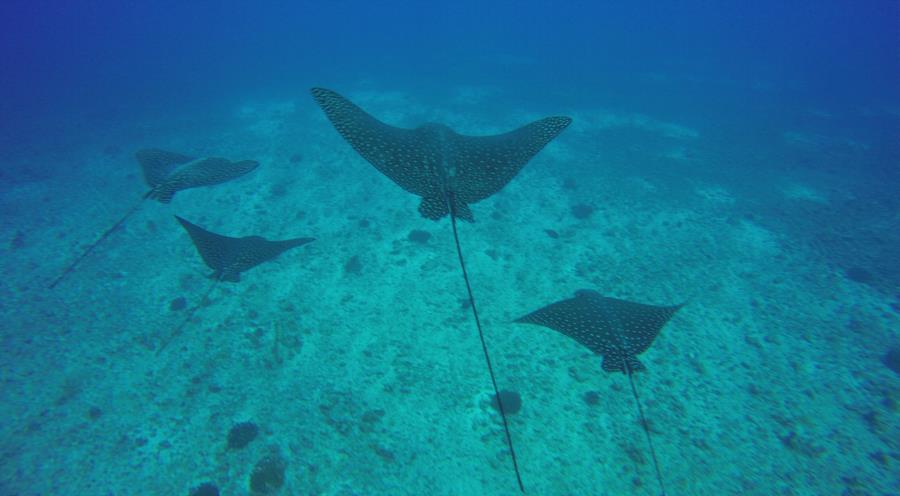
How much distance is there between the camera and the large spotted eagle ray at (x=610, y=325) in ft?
16.4

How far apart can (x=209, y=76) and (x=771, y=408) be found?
38.4 m

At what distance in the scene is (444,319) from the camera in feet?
24.8

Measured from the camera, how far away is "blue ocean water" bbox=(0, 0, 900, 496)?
213 inches

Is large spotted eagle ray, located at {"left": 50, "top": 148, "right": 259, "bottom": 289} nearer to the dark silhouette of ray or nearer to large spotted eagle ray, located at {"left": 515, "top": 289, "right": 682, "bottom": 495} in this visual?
the dark silhouette of ray

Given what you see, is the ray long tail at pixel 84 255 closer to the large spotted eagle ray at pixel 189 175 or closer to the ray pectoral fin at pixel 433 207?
the large spotted eagle ray at pixel 189 175

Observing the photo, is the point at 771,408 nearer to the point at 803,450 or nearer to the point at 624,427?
the point at 803,450

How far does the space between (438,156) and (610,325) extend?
375 cm

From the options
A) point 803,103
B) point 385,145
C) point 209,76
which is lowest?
point 803,103

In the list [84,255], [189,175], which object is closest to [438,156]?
[189,175]

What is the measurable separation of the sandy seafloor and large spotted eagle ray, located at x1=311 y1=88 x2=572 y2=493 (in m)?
1.76

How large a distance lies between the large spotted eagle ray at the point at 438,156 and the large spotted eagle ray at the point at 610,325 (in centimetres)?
128

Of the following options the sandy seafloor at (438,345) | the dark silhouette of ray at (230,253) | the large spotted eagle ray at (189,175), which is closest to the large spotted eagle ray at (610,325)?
the sandy seafloor at (438,345)

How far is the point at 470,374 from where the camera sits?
6.56m

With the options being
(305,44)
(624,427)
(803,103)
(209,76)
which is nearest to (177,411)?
(624,427)
